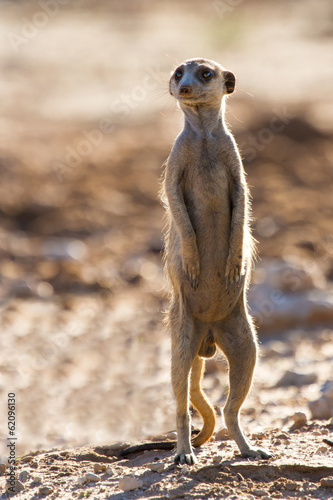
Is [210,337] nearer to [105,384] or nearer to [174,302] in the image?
[174,302]

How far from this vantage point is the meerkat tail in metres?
6.20

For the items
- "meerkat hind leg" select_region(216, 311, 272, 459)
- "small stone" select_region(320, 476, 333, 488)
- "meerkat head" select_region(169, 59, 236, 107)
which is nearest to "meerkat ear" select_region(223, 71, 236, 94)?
"meerkat head" select_region(169, 59, 236, 107)

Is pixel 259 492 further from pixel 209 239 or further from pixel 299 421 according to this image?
pixel 209 239

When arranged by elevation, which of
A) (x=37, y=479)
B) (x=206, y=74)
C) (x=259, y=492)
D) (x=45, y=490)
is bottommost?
(x=259, y=492)

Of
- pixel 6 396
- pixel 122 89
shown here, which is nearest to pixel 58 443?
pixel 6 396

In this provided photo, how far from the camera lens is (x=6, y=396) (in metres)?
8.95

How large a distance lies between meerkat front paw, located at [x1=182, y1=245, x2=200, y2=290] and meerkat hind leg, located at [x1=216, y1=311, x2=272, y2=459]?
362mm

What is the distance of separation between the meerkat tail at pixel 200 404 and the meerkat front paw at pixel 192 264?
1.86 ft

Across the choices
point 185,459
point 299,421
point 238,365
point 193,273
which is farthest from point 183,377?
point 299,421

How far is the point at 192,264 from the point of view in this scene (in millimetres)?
5945

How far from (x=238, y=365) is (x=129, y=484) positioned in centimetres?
110

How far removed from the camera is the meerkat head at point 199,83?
5836 millimetres

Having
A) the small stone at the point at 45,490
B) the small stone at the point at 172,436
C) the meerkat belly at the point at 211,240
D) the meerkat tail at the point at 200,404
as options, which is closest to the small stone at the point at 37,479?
the small stone at the point at 45,490

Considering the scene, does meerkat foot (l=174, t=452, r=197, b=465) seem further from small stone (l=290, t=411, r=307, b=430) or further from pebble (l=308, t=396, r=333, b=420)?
pebble (l=308, t=396, r=333, b=420)
